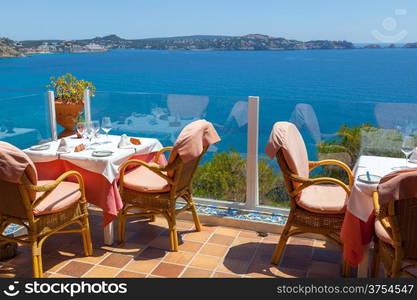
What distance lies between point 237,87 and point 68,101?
167 ft

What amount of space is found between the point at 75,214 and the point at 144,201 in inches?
23.3

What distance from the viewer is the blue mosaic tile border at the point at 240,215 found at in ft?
13.8

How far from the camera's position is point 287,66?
2576 inches

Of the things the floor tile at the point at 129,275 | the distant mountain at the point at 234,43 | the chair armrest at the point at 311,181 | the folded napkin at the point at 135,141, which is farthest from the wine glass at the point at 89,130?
the distant mountain at the point at 234,43

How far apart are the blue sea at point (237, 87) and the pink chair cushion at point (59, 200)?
4.67 feet

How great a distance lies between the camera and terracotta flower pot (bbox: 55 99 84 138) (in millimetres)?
5434

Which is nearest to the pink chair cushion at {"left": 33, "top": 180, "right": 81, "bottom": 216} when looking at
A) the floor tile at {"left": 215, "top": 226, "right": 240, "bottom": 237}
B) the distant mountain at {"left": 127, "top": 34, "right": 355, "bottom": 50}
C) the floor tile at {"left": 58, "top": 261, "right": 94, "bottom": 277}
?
the floor tile at {"left": 58, "top": 261, "right": 94, "bottom": 277}

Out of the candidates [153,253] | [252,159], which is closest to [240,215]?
[252,159]

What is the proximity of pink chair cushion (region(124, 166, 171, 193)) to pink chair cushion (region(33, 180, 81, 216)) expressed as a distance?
0.45 m

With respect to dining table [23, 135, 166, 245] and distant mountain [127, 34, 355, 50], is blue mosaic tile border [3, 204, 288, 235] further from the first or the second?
distant mountain [127, 34, 355, 50]

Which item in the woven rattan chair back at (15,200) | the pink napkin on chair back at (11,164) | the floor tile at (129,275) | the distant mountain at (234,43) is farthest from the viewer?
the distant mountain at (234,43)

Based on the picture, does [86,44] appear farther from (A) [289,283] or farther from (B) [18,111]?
(A) [289,283]

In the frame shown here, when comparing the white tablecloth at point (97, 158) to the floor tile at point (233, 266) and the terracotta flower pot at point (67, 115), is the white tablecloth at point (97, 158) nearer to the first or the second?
the floor tile at point (233, 266)

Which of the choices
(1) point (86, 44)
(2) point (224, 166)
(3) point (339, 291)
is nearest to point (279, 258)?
(3) point (339, 291)
